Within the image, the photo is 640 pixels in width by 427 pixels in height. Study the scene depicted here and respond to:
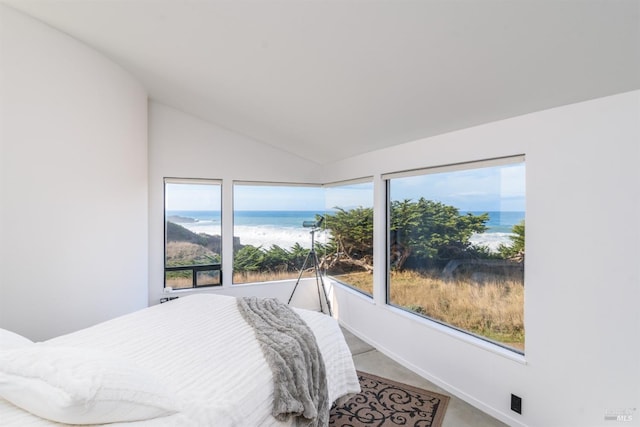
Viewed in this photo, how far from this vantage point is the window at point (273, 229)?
14.1ft

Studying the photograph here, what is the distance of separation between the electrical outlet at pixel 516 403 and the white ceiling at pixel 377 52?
1.91 m

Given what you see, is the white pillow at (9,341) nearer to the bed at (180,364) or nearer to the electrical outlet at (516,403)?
the bed at (180,364)

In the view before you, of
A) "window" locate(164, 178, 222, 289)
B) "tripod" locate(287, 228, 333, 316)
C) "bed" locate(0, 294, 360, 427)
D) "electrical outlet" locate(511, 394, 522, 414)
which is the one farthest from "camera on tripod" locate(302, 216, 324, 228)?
"electrical outlet" locate(511, 394, 522, 414)

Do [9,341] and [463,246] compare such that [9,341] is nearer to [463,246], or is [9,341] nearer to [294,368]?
[294,368]

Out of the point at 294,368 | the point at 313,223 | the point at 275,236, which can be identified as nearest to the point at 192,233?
the point at 275,236

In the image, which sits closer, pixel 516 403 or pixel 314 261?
pixel 516 403

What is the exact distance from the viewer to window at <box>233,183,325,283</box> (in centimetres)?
429

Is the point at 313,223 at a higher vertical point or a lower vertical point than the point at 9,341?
higher

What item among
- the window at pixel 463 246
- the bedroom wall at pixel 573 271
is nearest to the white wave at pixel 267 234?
the window at pixel 463 246

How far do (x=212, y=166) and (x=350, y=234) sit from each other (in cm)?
206

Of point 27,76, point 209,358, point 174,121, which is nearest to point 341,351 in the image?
point 209,358

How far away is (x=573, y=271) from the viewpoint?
5.94 feet

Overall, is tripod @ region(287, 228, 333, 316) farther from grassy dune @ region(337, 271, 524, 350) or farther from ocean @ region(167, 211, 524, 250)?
grassy dune @ region(337, 271, 524, 350)

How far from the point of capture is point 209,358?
1615mm
